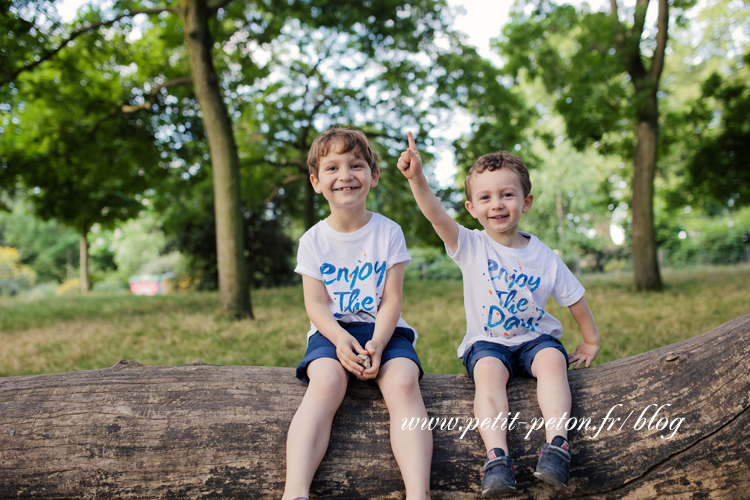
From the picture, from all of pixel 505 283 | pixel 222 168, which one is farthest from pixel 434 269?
pixel 505 283

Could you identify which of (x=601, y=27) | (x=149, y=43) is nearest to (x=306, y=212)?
(x=149, y=43)

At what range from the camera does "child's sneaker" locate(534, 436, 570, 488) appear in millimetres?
1698

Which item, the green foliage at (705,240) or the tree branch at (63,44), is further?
the green foliage at (705,240)

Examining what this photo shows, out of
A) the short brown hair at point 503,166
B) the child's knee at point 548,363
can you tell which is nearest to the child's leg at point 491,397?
the child's knee at point 548,363

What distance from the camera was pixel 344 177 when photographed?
7.29ft

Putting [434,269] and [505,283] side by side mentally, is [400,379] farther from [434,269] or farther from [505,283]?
[434,269]

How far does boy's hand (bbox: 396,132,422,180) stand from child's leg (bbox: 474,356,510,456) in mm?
934

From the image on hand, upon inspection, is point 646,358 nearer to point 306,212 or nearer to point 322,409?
point 322,409

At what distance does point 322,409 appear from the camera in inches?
76.7

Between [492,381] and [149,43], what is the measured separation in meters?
11.4

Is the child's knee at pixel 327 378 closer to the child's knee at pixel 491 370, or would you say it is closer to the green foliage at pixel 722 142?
the child's knee at pixel 491 370

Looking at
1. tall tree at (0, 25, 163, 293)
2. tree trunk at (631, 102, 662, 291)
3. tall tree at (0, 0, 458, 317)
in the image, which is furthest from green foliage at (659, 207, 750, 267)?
tall tree at (0, 25, 163, 293)

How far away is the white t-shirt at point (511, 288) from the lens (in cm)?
236

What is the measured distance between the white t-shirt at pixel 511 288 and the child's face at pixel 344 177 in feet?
1.88
